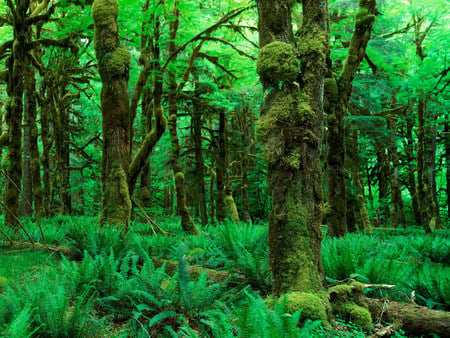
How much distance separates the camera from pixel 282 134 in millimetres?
3797

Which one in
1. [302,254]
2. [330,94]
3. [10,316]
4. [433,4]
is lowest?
[10,316]

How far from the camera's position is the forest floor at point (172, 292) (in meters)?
2.85

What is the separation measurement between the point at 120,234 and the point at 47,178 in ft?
33.9

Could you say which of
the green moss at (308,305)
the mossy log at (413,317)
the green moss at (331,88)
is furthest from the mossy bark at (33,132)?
the mossy log at (413,317)

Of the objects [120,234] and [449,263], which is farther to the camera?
[449,263]

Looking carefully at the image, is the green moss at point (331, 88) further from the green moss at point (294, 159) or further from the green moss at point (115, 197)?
the green moss at point (294, 159)

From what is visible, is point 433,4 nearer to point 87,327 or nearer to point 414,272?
point 414,272

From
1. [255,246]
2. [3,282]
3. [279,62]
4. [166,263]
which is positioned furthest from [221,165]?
[279,62]

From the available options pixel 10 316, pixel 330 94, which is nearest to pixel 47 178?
pixel 330 94

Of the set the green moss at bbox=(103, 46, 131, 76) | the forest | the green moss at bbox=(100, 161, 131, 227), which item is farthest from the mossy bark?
the green moss at bbox=(100, 161, 131, 227)

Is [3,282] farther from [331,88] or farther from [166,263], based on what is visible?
[331,88]

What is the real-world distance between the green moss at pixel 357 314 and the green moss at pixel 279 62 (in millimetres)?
2391

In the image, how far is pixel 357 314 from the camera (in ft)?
11.5

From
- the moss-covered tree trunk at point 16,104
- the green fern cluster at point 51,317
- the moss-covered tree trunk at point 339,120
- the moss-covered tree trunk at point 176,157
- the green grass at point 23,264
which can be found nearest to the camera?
the green fern cluster at point 51,317
